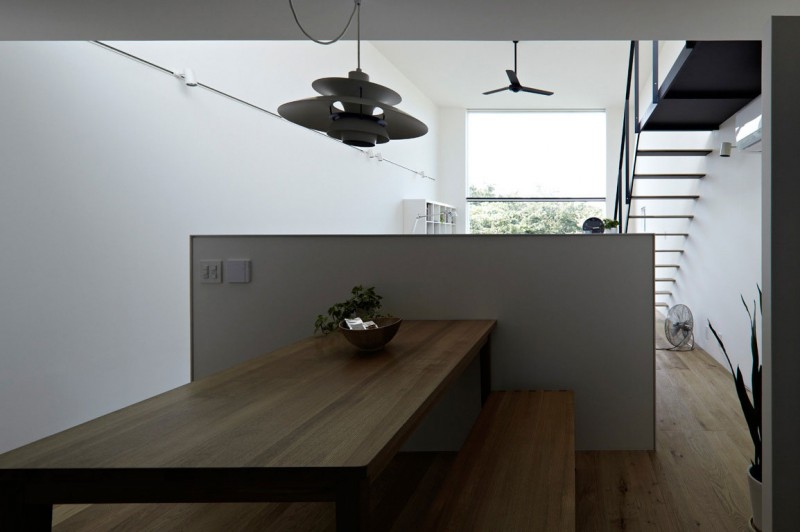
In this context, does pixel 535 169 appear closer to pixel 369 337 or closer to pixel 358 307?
pixel 358 307

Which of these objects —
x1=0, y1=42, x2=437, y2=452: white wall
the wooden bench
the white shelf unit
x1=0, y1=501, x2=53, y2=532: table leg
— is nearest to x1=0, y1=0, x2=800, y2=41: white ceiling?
x1=0, y1=42, x2=437, y2=452: white wall

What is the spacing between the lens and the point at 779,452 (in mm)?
1386

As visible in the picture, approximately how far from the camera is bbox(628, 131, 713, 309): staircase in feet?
17.6

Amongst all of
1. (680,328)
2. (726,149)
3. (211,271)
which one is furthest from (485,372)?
(680,328)

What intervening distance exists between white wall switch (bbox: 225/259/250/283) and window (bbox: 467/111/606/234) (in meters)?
8.37

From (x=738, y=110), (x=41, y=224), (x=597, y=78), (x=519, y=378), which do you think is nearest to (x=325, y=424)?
(x=519, y=378)

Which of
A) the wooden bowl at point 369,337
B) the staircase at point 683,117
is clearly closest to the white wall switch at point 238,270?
the wooden bowl at point 369,337

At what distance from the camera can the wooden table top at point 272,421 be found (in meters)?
1.04

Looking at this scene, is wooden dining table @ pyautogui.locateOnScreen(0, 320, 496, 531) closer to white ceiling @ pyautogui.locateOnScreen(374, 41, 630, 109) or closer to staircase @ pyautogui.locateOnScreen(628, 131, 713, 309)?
staircase @ pyautogui.locateOnScreen(628, 131, 713, 309)

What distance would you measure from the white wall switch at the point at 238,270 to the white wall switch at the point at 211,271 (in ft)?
0.15

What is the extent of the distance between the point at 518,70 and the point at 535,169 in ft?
8.71

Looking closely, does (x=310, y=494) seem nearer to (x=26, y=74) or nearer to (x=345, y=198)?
(x=26, y=74)

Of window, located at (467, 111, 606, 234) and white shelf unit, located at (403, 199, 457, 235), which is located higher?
window, located at (467, 111, 606, 234)

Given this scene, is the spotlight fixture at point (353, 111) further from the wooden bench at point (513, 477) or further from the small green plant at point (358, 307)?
the wooden bench at point (513, 477)
